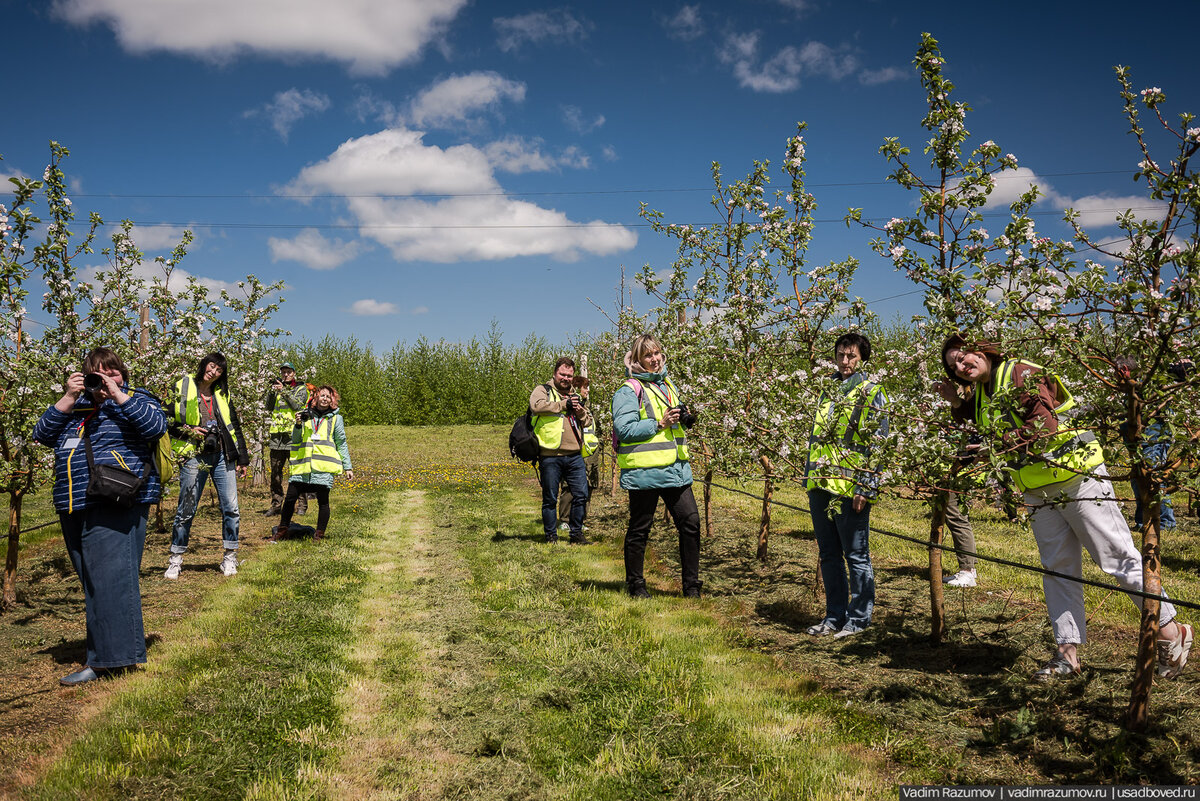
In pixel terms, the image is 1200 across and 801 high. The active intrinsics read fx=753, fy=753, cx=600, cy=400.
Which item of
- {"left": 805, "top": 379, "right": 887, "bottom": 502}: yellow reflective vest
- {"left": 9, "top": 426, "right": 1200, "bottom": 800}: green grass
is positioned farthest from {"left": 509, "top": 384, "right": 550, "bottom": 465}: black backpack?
{"left": 805, "top": 379, "right": 887, "bottom": 502}: yellow reflective vest

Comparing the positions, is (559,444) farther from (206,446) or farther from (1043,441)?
(1043,441)

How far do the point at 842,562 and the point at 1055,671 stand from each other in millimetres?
1559

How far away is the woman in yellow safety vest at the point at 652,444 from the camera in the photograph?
6.39m

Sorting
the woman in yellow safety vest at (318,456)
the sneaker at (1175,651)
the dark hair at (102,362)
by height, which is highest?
the dark hair at (102,362)

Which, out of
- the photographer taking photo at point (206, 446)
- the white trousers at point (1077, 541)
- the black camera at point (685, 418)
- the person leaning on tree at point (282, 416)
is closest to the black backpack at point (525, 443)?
the photographer taking photo at point (206, 446)

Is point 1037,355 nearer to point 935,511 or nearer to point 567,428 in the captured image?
point 935,511

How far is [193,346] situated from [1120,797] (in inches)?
441

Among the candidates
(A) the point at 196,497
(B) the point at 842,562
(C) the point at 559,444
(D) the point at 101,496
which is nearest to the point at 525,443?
(C) the point at 559,444

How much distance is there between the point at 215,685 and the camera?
190 inches

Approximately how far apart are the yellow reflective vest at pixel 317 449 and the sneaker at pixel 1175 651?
8626 mm

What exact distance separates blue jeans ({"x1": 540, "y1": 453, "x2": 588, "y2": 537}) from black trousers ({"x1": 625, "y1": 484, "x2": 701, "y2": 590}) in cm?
296

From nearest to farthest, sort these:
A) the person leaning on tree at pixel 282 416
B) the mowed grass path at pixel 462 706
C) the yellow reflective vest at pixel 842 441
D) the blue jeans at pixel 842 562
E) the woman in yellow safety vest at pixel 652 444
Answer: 1. the mowed grass path at pixel 462 706
2. the yellow reflective vest at pixel 842 441
3. the blue jeans at pixel 842 562
4. the woman in yellow safety vest at pixel 652 444
5. the person leaning on tree at pixel 282 416

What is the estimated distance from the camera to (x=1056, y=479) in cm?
419

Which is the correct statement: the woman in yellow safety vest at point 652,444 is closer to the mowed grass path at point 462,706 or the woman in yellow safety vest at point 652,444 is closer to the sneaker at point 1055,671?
the mowed grass path at point 462,706
